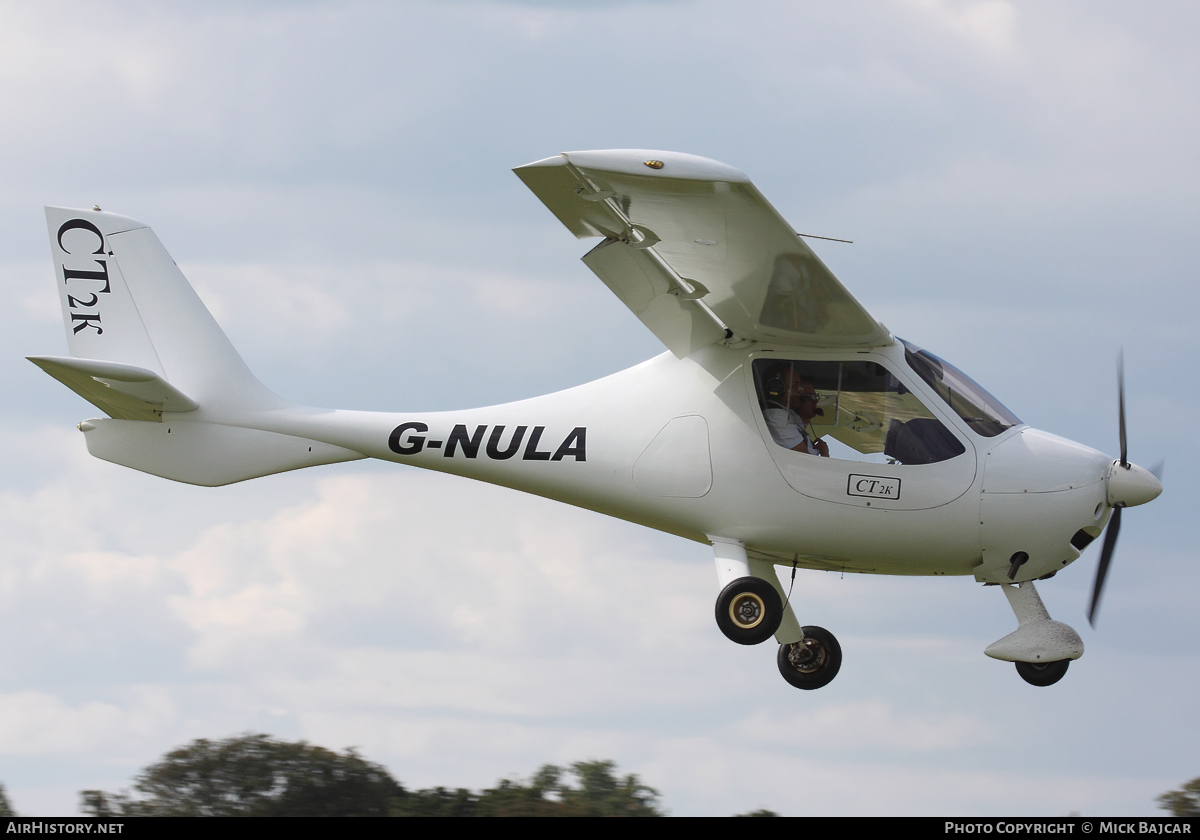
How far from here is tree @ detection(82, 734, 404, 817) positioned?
1389cm

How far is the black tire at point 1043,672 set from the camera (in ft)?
37.6

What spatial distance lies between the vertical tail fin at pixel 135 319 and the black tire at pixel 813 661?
5.87 metres

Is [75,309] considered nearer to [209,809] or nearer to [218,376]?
[218,376]

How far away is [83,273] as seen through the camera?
13.8 meters

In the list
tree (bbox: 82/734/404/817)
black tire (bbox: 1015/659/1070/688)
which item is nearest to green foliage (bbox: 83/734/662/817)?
tree (bbox: 82/734/404/817)

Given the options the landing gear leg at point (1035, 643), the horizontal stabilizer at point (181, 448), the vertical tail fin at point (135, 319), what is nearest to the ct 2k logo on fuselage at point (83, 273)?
the vertical tail fin at point (135, 319)

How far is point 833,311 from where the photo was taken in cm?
1114

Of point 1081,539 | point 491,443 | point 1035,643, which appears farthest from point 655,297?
point 1035,643

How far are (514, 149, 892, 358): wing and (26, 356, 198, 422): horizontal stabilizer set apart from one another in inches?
183

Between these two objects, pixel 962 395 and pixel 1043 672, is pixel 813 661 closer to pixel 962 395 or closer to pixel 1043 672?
pixel 1043 672

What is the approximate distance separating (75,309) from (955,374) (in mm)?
8877

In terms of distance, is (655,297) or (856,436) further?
(655,297)

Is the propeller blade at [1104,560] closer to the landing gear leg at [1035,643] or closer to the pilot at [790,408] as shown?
the landing gear leg at [1035,643]

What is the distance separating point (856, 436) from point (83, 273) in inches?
321
